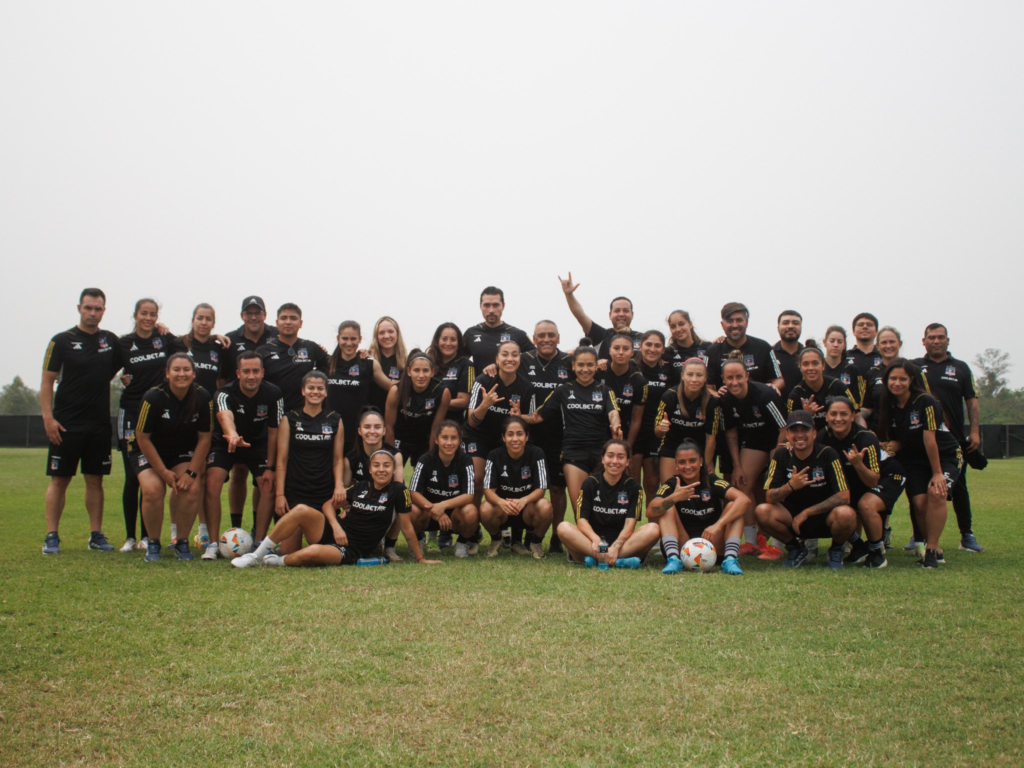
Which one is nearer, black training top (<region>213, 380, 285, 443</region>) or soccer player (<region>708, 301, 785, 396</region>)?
black training top (<region>213, 380, 285, 443</region>)

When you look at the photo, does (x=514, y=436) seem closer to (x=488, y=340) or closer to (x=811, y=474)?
(x=488, y=340)

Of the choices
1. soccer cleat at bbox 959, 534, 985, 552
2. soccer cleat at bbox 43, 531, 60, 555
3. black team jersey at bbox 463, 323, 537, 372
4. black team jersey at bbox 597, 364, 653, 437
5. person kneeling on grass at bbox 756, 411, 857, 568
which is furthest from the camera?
black team jersey at bbox 463, 323, 537, 372

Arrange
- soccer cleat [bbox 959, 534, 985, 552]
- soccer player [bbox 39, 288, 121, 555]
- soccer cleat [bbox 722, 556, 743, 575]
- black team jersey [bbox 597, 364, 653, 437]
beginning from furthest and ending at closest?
1. black team jersey [bbox 597, 364, 653, 437]
2. soccer cleat [bbox 959, 534, 985, 552]
3. soccer player [bbox 39, 288, 121, 555]
4. soccer cleat [bbox 722, 556, 743, 575]

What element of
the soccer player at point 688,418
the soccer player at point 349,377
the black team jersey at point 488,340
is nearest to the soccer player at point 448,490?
the soccer player at point 349,377

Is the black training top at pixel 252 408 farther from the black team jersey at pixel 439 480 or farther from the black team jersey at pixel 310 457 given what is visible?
the black team jersey at pixel 439 480

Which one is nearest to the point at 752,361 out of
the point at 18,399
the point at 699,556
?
the point at 699,556

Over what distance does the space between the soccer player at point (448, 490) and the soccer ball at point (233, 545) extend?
1.43 m

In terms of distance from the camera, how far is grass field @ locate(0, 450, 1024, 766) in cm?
289

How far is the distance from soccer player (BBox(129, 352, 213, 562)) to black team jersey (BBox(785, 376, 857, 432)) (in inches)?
203

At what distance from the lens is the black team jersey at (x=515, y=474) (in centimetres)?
721

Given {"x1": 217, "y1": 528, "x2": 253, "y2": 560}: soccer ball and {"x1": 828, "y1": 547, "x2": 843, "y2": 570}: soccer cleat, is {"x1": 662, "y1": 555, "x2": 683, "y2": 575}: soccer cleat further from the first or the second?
Answer: {"x1": 217, "y1": 528, "x2": 253, "y2": 560}: soccer ball

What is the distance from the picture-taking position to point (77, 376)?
713 centimetres

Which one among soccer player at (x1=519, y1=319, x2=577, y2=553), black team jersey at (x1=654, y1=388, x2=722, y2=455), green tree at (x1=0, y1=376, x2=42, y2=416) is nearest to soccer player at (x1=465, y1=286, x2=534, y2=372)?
soccer player at (x1=519, y1=319, x2=577, y2=553)

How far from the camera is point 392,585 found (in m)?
5.48
